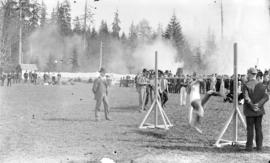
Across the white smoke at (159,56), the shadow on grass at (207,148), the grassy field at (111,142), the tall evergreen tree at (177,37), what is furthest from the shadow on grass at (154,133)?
the tall evergreen tree at (177,37)

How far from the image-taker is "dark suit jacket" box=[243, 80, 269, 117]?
373 inches

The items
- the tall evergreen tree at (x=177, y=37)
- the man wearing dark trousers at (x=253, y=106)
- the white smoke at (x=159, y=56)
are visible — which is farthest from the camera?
the tall evergreen tree at (x=177, y=37)

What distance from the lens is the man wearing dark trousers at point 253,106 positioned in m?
9.45

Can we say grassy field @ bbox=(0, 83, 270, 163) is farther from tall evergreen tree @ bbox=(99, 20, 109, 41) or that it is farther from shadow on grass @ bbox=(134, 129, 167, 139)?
tall evergreen tree @ bbox=(99, 20, 109, 41)

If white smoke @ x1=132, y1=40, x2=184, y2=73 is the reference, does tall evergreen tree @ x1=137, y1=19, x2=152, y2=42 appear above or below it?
above

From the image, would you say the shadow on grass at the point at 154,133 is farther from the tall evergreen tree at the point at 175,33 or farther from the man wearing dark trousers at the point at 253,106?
the tall evergreen tree at the point at 175,33

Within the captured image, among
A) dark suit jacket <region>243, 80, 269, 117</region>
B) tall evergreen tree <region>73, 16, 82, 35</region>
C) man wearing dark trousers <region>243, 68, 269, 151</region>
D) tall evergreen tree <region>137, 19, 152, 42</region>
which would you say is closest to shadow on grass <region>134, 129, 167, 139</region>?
man wearing dark trousers <region>243, 68, 269, 151</region>

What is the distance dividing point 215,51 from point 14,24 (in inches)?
1376

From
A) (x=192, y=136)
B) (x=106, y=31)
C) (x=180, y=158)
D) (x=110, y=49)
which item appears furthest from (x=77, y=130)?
(x=106, y=31)

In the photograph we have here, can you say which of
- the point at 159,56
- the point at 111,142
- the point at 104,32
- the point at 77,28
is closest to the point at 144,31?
the point at 104,32

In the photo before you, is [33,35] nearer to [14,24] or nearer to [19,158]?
[14,24]

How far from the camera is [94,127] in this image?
44.0 feet

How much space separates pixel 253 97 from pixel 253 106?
323mm

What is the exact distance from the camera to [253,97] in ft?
31.5
